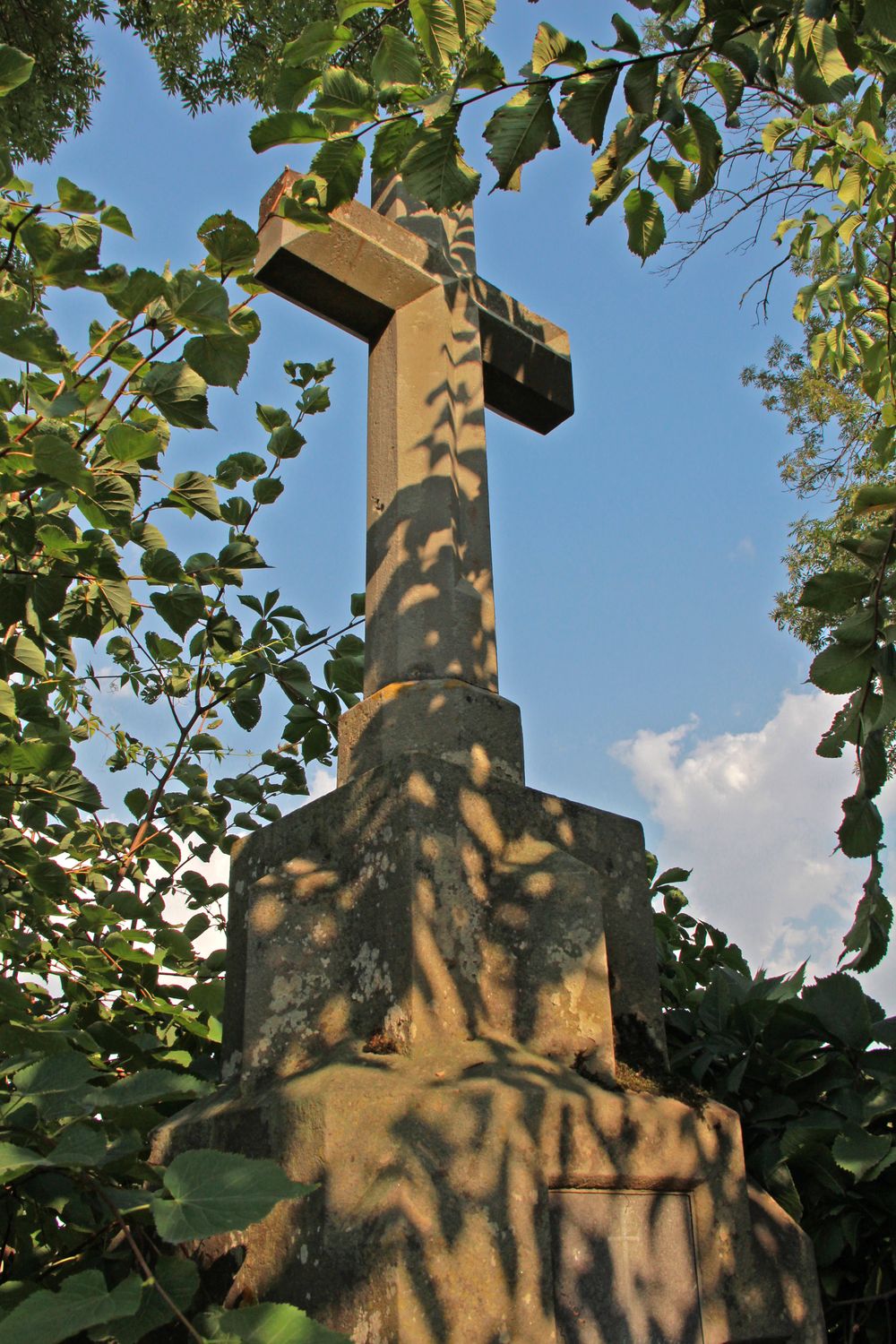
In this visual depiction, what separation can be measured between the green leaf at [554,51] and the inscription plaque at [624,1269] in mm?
1784

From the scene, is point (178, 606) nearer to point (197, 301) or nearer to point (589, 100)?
point (197, 301)

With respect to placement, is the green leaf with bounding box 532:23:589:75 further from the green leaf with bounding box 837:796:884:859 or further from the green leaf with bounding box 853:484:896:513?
the green leaf with bounding box 837:796:884:859

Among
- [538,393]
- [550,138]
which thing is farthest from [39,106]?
[550,138]

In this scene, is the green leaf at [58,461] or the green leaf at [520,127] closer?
the green leaf at [520,127]

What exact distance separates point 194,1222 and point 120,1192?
0.38 meters

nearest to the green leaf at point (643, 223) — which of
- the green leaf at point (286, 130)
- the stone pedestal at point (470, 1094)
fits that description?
the green leaf at point (286, 130)

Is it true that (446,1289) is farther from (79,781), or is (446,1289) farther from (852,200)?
(852,200)

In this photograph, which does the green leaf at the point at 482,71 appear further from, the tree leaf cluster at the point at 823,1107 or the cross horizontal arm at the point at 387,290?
the tree leaf cluster at the point at 823,1107

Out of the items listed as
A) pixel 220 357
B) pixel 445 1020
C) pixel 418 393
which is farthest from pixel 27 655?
pixel 445 1020

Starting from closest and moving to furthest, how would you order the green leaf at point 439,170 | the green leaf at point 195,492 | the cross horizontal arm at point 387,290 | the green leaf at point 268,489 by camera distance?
the green leaf at point 439,170 → the green leaf at point 195,492 → the cross horizontal arm at point 387,290 → the green leaf at point 268,489

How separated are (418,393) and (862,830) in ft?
5.17

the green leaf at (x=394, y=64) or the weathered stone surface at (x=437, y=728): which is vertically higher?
the green leaf at (x=394, y=64)

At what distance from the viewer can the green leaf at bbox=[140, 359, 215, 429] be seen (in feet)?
6.86

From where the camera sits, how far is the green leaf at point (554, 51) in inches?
62.8
